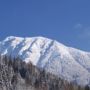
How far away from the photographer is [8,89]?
19938 cm

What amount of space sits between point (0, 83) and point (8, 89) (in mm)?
4564

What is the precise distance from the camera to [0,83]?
→ 653ft
